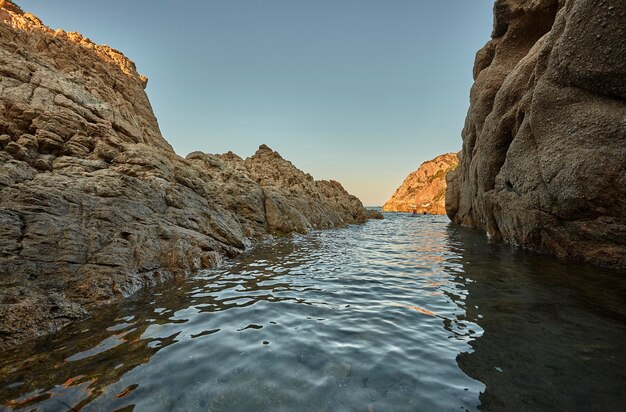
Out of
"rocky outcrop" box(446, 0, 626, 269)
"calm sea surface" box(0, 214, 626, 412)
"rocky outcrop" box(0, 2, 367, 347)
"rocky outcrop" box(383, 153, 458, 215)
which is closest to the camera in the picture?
"calm sea surface" box(0, 214, 626, 412)

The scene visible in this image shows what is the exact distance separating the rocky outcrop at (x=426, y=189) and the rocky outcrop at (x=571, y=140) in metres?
130

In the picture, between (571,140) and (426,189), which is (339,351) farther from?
(426,189)

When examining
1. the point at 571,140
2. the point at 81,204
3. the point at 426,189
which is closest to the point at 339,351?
the point at 81,204

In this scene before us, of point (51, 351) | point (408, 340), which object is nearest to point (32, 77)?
point (51, 351)

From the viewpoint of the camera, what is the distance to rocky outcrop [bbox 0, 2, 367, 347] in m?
7.58

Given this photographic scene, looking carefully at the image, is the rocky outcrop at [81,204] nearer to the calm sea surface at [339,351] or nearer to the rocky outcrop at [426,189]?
the calm sea surface at [339,351]

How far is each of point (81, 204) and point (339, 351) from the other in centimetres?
980

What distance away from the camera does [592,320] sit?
6.66m

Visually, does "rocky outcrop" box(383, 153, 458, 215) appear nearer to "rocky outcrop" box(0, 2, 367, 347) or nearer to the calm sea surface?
"rocky outcrop" box(0, 2, 367, 347)

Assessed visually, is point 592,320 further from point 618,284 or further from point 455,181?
point 455,181

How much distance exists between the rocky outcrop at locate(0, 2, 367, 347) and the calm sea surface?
1.22 m

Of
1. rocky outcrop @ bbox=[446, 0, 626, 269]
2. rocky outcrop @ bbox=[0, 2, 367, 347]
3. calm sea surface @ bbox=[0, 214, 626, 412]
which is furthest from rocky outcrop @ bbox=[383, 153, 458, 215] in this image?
calm sea surface @ bbox=[0, 214, 626, 412]

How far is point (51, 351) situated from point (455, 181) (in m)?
44.4

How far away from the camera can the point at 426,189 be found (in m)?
165
